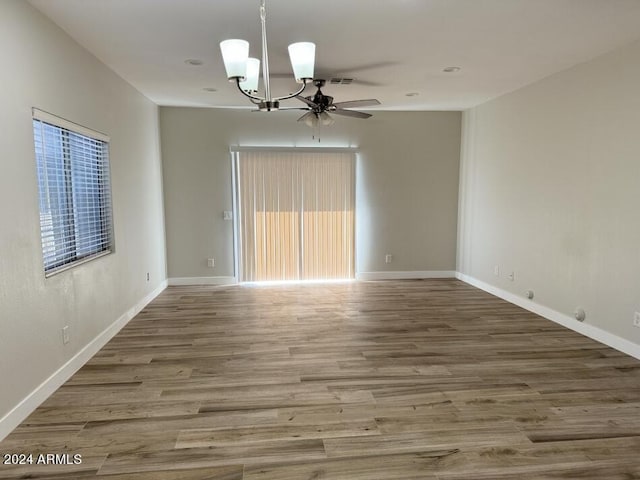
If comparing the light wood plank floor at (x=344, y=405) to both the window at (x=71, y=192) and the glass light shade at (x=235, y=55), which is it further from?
the glass light shade at (x=235, y=55)

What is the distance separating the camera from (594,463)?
211cm

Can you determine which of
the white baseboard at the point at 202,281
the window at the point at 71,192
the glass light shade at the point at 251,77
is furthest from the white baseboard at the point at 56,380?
the glass light shade at the point at 251,77

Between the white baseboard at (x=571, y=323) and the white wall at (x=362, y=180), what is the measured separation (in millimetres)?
1407

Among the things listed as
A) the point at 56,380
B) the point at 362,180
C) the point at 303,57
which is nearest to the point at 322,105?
the point at 303,57

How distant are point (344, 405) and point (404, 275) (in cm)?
421

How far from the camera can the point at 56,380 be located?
2.92 metres

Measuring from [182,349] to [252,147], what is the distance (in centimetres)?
337

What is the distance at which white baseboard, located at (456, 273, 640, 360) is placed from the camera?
11.5 feet

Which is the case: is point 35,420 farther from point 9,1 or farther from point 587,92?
point 587,92

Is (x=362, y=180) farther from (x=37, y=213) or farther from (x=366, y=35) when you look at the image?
(x=37, y=213)

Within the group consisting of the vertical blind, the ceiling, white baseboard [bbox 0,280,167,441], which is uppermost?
the ceiling

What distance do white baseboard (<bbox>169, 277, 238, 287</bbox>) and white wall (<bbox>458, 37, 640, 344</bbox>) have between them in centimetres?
379

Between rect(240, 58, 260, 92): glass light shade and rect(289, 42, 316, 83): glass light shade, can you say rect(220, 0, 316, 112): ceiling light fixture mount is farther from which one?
rect(240, 58, 260, 92): glass light shade

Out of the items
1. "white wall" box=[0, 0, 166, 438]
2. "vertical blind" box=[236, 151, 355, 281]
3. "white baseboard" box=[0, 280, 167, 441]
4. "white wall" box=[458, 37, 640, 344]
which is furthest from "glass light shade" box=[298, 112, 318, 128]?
"white baseboard" box=[0, 280, 167, 441]
